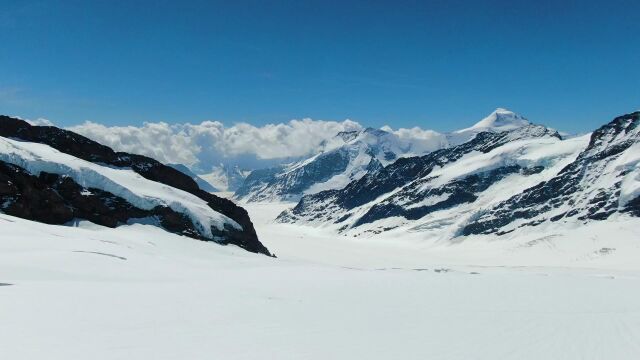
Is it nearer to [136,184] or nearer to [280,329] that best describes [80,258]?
[280,329]

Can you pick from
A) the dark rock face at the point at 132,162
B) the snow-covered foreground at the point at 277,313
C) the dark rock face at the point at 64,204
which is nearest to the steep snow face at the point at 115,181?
the dark rock face at the point at 64,204

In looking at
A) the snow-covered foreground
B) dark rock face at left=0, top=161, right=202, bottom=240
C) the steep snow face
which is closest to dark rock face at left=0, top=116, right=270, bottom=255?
dark rock face at left=0, top=161, right=202, bottom=240

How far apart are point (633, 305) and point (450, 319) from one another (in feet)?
49.9

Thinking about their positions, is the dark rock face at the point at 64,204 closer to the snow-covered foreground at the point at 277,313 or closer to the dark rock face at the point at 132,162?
the dark rock face at the point at 132,162

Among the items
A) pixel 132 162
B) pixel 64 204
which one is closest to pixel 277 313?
pixel 64 204

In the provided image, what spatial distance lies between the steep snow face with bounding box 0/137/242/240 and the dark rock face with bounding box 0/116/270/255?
2.43 meters

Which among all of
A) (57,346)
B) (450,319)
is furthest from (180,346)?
(450,319)

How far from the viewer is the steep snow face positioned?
7692cm

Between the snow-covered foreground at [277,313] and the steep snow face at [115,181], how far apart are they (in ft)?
112

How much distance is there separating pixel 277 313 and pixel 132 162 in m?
84.3

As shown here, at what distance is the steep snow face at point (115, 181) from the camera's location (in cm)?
7692

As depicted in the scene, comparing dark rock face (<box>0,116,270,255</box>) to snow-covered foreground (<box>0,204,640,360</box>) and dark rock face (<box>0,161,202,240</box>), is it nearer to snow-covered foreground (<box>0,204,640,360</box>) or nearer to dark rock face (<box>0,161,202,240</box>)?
dark rock face (<box>0,161,202,240</box>)

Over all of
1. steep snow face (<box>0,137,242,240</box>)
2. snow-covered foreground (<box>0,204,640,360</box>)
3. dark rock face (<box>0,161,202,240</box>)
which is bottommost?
snow-covered foreground (<box>0,204,640,360</box>)

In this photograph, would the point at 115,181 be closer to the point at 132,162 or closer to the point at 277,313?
the point at 132,162
